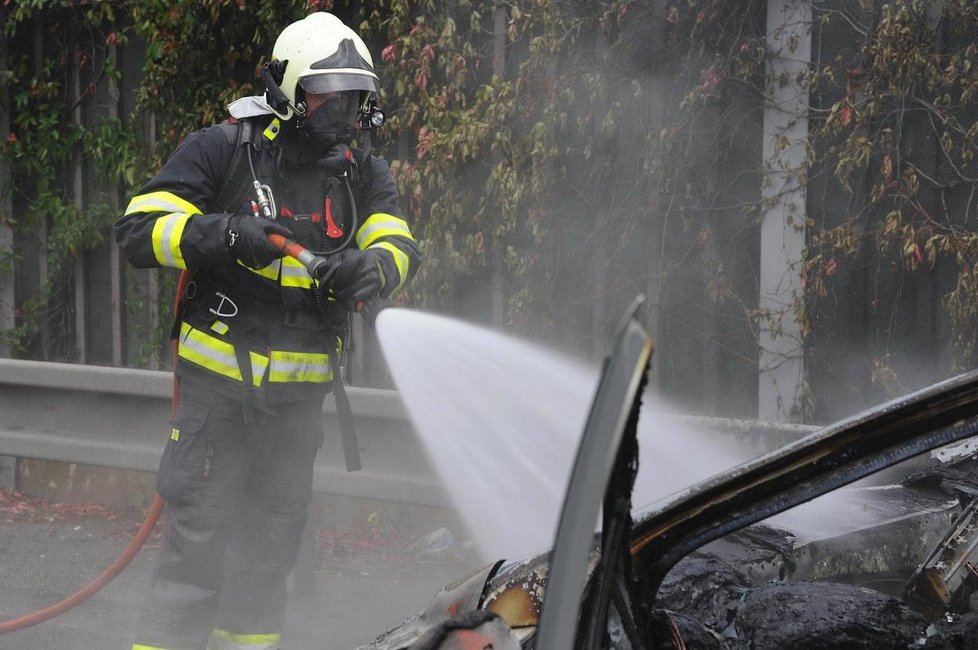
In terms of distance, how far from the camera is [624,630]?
5.66 ft

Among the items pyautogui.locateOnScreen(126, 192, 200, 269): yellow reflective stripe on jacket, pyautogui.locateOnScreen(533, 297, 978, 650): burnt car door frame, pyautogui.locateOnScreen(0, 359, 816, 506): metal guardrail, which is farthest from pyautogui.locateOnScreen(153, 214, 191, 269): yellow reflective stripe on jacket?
pyautogui.locateOnScreen(533, 297, 978, 650): burnt car door frame

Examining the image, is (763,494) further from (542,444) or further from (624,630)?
(542,444)

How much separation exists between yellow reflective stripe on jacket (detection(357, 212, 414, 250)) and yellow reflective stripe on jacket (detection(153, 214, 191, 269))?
59cm

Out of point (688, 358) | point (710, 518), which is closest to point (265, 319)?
point (710, 518)

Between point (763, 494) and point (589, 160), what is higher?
point (589, 160)

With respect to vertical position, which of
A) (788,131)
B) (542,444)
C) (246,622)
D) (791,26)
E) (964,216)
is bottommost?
(246,622)

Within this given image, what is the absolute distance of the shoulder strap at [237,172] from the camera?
3393 mm

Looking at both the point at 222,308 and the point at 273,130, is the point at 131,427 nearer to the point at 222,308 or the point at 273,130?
the point at 222,308

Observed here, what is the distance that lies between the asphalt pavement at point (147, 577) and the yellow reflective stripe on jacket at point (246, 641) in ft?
1.41

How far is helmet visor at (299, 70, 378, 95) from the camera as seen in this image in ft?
11.0

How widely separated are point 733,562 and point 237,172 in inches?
77.0

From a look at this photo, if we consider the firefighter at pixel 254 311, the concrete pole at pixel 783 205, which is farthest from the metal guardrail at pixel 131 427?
the concrete pole at pixel 783 205

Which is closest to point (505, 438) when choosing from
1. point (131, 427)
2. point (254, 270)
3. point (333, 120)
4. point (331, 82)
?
point (254, 270)

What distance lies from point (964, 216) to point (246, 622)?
3.22 meters
